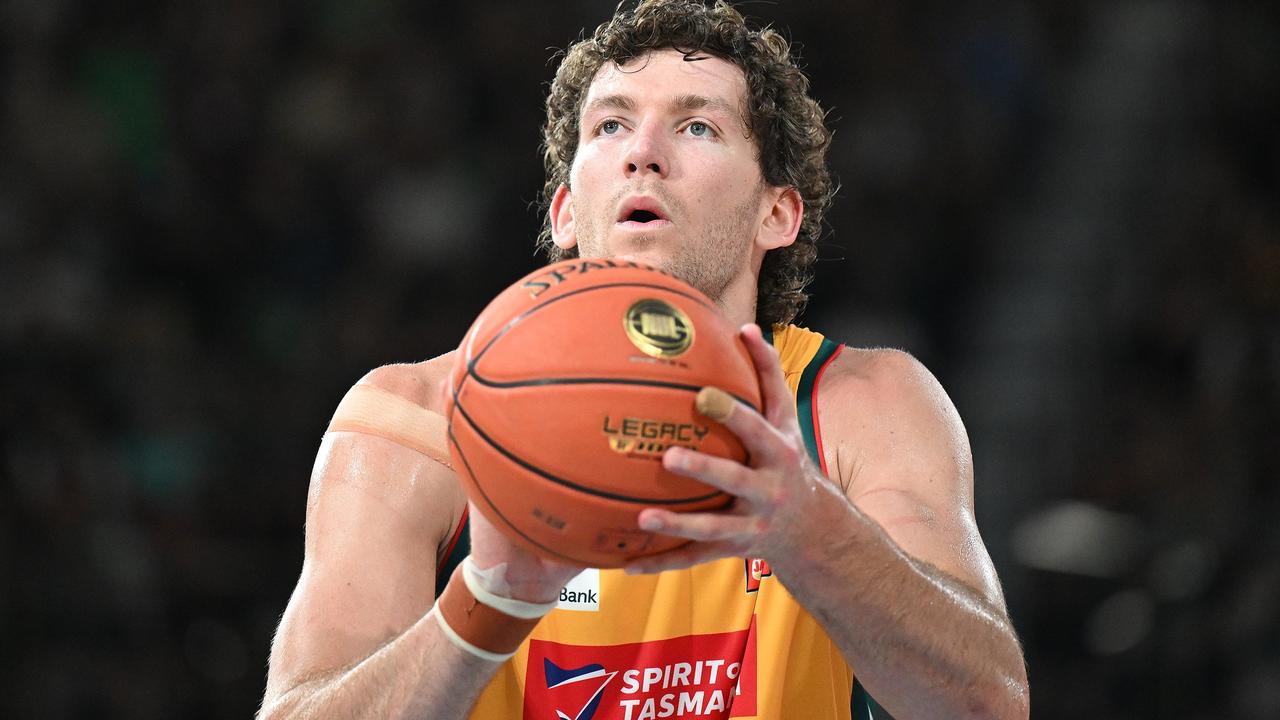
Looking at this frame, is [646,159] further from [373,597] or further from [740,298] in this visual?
[373,597]

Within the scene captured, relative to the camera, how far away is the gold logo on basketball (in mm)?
2027

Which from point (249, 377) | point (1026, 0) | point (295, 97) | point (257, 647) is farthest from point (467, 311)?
point (1026, 0)

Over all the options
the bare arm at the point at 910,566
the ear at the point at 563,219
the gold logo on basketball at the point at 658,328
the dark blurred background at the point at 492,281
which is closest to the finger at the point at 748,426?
the gold logo on basketball at the point at 658,328

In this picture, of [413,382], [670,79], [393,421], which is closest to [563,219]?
[670,79]

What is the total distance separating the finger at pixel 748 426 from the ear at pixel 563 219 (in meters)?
1.99

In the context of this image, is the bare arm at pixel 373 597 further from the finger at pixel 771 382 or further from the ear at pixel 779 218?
the ear at pixel 779 218

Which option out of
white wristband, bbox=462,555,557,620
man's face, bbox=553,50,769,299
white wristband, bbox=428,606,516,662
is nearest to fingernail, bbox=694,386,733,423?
white wristband, bbox=462,555,557,620

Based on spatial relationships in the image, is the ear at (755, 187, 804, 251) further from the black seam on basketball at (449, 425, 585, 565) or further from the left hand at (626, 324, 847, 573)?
the black seam on basketball at (449, 425, 585, 565)

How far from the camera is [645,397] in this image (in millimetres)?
1973

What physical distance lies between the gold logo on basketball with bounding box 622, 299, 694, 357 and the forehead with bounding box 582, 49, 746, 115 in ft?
5.08

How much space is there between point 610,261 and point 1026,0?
7.02 metres

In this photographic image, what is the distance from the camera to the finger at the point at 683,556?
2.05 m

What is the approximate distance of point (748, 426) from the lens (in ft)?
6.31

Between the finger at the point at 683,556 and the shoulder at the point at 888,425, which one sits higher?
the shoulder at the point at 888,425
